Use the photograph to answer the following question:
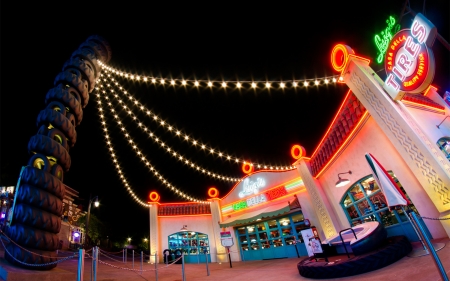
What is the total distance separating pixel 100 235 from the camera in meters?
23.3

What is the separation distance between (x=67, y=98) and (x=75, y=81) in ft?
3.14

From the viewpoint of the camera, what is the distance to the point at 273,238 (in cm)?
1302

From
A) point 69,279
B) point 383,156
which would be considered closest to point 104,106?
point 69,279

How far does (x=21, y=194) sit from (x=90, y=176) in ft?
67.5

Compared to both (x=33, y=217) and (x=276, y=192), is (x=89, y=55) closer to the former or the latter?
(x=33, y=217)

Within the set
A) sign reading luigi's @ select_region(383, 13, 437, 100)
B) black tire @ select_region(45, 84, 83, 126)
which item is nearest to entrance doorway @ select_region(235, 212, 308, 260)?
sign reading luigi's @ select_region(383, 13, 437, 100)

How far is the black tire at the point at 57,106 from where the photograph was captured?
801 centimetres

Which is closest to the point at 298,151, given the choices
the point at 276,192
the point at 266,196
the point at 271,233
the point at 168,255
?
the point at 276,192

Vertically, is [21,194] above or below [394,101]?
below

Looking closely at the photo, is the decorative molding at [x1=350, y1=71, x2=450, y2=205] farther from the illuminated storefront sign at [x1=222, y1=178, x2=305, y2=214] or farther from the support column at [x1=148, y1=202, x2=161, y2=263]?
the support column at [x1=148, y1=202, x2=161, y2=263]

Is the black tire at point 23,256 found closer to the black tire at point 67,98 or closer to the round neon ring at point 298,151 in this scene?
the black tire at point 67,98

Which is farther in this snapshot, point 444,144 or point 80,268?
point 444,144

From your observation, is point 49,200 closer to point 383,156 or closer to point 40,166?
point 40,166

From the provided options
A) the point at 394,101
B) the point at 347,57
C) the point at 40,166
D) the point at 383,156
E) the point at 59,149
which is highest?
the point at 347,57
